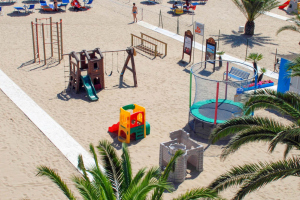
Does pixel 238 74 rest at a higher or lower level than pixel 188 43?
A: lower

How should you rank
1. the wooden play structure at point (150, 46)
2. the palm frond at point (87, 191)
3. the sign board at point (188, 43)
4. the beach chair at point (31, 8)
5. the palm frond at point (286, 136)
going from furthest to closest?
the beach chair at point (31, 8), the wooden play structure at point (150, 46), the sign board at point (188, 43), the palm frond at point (286, 136), the palm frond at point (87, 191)

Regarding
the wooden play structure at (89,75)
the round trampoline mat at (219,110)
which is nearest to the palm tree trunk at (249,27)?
the wooden play structure at (89,75)

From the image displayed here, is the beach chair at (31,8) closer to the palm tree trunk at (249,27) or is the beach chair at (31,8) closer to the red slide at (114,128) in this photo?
the palm tree trunk at (249,27)

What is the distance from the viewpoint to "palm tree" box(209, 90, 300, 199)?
7.83 meters

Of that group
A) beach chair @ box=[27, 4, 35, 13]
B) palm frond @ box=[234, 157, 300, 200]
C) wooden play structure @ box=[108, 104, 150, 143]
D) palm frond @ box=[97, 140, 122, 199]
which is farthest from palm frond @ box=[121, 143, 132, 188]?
beach chair @ box=[27, 4, 35, 13]

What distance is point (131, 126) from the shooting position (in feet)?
43.0

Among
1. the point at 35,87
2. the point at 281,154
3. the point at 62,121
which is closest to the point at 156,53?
the point at 35,87

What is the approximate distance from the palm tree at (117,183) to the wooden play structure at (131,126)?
165 inches

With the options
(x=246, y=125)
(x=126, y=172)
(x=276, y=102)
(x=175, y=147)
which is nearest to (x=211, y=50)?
(x=175, y=147)

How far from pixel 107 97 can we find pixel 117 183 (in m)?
8.51

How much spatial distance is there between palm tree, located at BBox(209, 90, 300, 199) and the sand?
2500 millimetres

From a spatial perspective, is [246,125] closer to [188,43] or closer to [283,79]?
[283,79]

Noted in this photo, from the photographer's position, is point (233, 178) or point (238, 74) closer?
point (233, 178)

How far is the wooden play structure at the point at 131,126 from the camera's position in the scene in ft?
42.5
